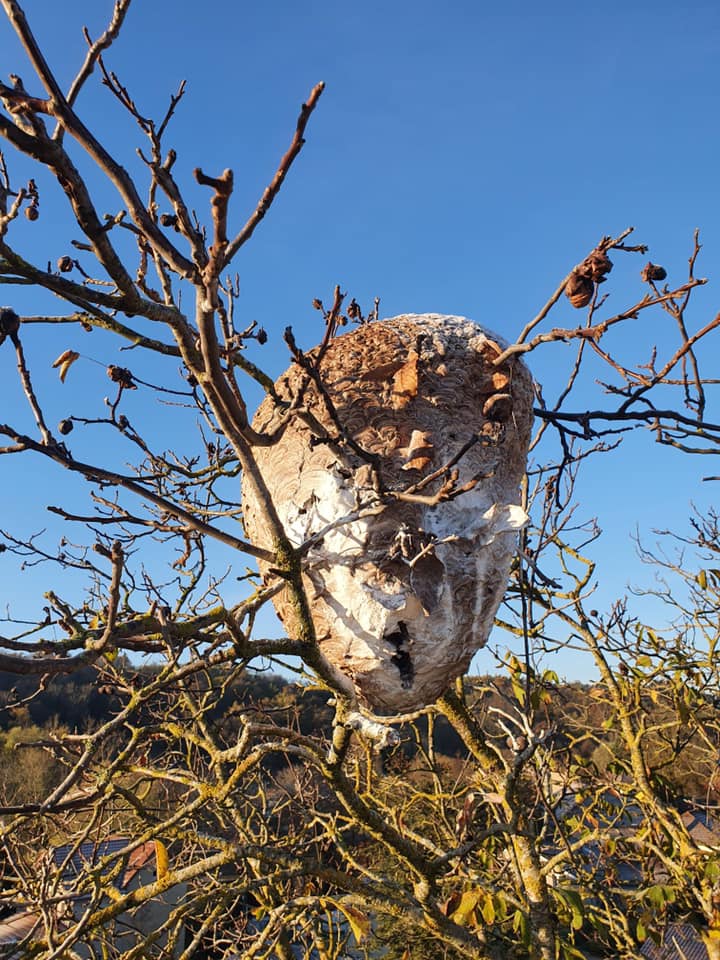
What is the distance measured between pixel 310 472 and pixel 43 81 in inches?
62.1

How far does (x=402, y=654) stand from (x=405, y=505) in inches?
21.8

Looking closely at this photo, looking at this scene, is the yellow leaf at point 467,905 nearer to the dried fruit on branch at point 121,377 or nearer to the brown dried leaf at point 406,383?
the brown dried leaf at point 406,383

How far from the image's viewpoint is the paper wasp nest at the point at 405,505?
2369 millimetres

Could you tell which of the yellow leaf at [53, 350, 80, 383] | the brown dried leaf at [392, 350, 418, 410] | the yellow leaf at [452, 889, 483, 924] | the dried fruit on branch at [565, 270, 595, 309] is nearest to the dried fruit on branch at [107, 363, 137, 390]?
the yellow leaf at [53, 350, 80, 383]

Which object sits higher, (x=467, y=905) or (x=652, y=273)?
(x=652, y=273)

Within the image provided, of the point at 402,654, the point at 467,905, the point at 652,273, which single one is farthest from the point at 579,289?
the point at 467,905

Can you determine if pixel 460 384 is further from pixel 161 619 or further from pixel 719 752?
pixel 719 752

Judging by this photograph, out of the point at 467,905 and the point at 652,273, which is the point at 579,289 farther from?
the point at 467,905

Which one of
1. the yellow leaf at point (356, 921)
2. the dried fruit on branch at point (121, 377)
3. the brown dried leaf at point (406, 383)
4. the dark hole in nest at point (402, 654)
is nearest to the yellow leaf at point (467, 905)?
the yellow leaf at point (356, 921)

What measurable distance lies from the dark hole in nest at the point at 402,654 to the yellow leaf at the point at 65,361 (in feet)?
4.71

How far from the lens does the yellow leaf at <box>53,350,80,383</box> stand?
2160 millimetres

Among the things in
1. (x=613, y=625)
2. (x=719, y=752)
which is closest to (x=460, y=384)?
(x=613, y=625)

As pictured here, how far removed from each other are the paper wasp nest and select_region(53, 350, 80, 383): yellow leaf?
2.35ft

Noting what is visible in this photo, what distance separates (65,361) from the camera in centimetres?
218
